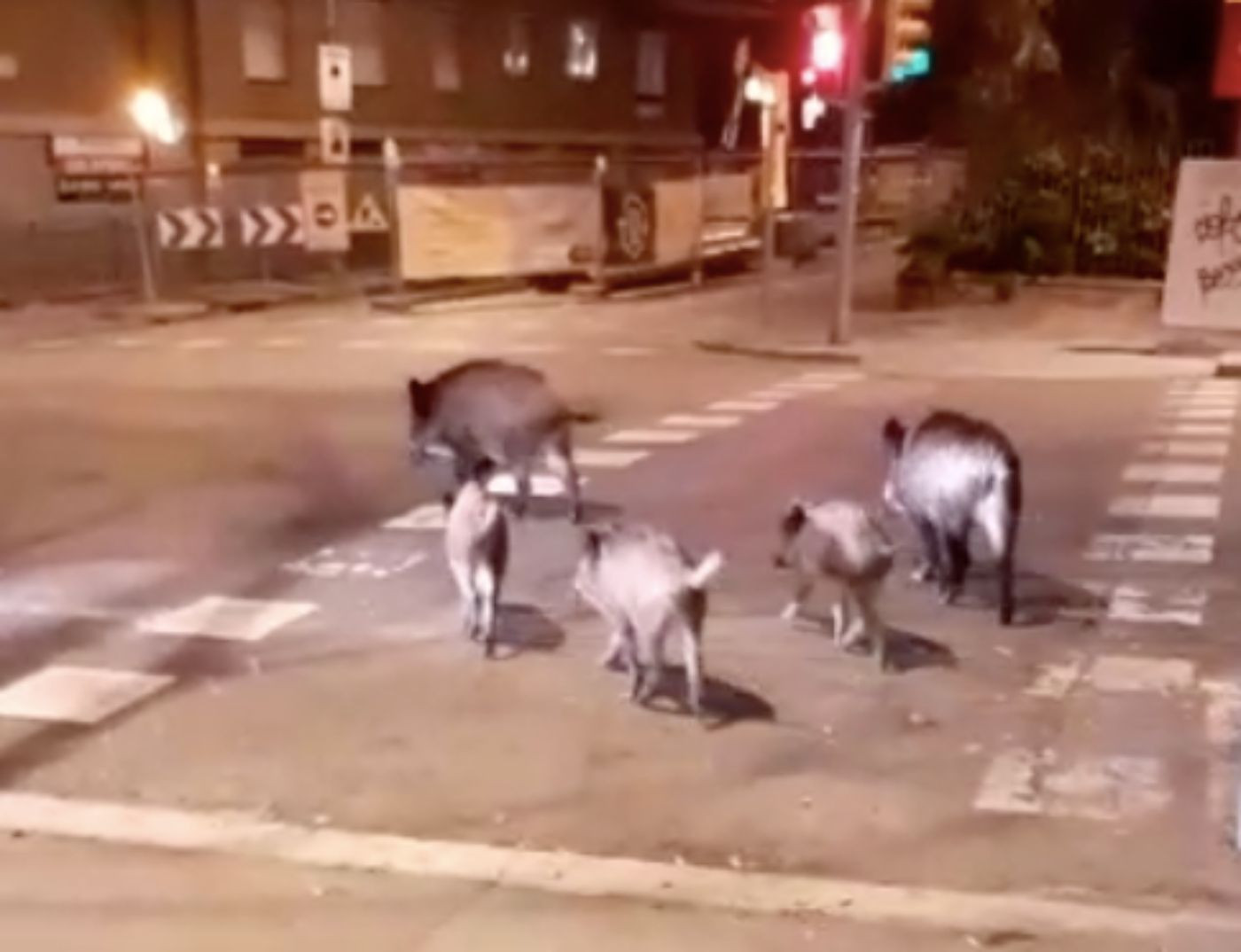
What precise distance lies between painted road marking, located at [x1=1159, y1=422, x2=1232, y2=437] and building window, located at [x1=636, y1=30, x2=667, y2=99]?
107 ft

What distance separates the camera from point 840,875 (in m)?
6.08

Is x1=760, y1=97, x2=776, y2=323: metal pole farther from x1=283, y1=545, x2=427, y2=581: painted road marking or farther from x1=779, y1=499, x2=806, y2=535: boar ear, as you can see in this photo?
x1=779, y1=499, x2=806, y2=535: boar ear

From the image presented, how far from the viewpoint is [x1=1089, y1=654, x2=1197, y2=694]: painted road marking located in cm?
803

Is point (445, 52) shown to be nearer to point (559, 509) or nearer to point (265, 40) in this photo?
point (265, 40)

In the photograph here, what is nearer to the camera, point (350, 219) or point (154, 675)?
point (154, 675)

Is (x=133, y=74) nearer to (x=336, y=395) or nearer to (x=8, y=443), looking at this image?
(x=336, y=395)

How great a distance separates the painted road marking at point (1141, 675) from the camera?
8.03 meters

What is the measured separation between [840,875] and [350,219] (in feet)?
74.6

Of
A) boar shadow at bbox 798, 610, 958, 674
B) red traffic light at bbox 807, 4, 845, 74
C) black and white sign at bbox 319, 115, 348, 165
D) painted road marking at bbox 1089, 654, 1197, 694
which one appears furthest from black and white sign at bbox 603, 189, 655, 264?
painted road marking at bbox 1089, 654, 1197, 694

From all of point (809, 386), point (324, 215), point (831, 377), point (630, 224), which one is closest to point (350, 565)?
point (809, 386)

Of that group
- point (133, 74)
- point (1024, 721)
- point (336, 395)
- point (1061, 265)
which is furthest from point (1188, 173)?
point (133, 74)

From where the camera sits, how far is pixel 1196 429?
49.3ft

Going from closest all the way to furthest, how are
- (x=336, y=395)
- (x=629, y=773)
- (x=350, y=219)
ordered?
(x=629, y=773) → (x=336, y=395) → (x=350, y=219)

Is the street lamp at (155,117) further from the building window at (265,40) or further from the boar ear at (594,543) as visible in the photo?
the boar ear at (594,543)
